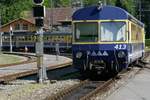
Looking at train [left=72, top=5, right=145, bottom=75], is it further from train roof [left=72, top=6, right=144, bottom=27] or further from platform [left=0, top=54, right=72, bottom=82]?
platform [left=0, top=54, right=72, bottom=82]

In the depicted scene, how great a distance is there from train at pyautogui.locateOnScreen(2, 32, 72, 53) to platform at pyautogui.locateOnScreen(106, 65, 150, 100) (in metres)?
42.6

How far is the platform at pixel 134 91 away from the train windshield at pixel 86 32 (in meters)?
2.32

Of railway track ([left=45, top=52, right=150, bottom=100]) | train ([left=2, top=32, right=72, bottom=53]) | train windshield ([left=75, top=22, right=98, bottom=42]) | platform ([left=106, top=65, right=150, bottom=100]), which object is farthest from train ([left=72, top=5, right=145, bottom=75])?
train ([left=2, top=32, right=72, bottom=53])

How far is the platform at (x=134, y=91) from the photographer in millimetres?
14984

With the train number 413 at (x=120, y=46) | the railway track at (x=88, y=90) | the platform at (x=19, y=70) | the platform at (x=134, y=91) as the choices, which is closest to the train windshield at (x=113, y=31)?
the train number 413 at (x=120, y=46)

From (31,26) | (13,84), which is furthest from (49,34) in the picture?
(13,84)

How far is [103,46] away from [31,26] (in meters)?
87.4

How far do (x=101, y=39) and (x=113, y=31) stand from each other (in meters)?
0.58

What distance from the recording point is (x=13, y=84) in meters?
19.3

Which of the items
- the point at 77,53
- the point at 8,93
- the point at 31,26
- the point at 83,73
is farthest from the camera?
the point at 31,26

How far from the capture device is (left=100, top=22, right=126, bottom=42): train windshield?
2059 centimetres

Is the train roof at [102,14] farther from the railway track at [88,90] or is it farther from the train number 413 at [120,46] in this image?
the railway track at [88,90]

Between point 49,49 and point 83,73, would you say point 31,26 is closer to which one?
point 49,49

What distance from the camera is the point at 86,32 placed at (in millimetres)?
20781
